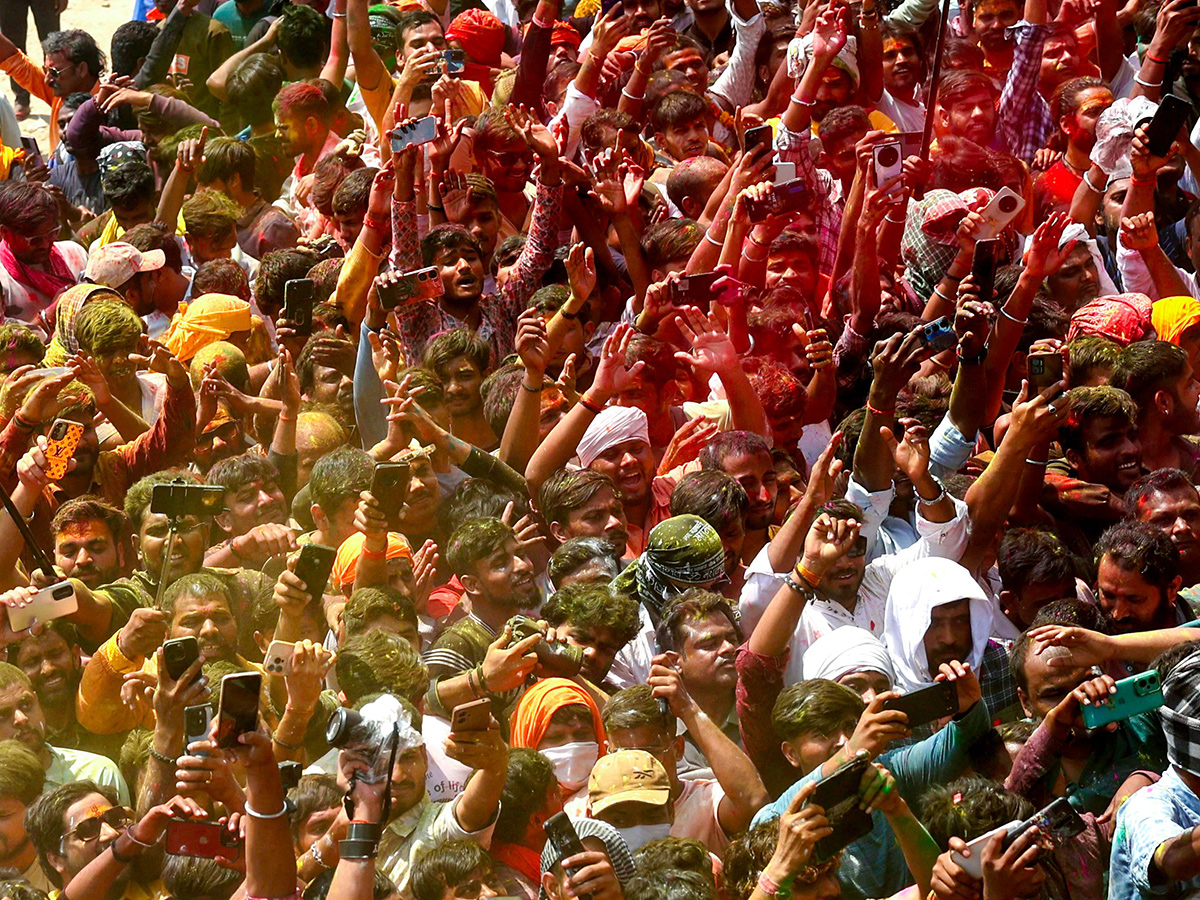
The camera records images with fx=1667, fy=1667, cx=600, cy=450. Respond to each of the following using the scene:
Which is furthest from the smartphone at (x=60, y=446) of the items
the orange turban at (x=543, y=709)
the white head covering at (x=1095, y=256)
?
the white head covering at (x=1095, y=256)

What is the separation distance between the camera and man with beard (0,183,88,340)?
7535 millimetres

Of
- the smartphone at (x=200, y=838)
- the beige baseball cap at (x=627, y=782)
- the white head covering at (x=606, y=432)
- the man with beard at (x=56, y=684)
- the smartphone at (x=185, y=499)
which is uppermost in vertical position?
the smartphone at (x=185, y=499)

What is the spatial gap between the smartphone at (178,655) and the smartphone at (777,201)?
116 inches

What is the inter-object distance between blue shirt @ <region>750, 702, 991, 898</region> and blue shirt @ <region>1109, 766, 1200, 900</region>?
0.53m

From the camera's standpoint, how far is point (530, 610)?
517cm

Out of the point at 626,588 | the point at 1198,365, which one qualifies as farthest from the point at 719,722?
the point at 1198,365

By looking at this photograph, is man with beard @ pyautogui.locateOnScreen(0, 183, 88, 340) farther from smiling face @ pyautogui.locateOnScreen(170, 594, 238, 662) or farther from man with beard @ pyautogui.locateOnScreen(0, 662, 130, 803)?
man with beard @ pyautogui.locateOnScreen(0, 662, 130, 803)

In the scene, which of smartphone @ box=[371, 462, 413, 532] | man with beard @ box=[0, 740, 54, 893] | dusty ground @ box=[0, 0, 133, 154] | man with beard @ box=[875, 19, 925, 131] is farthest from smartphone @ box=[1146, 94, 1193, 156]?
dusty ground @ box=[0, 0, 133, 154]

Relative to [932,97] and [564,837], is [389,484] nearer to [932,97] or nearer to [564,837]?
[564,837]

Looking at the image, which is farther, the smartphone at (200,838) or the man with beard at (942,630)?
the man with beard at (942,630)

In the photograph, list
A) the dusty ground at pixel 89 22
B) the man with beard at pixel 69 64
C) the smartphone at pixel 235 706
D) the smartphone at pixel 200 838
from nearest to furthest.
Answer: the smartphone at pixel 235 706, the smartphone at pixel 200 838, the man with beard at pixel 69 64, the dusty ground at pixel 89 22

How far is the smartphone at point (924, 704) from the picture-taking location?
3.87m

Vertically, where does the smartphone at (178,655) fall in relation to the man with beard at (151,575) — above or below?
above

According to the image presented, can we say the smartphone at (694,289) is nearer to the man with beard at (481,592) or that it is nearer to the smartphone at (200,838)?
the man with beard at (481,592)
